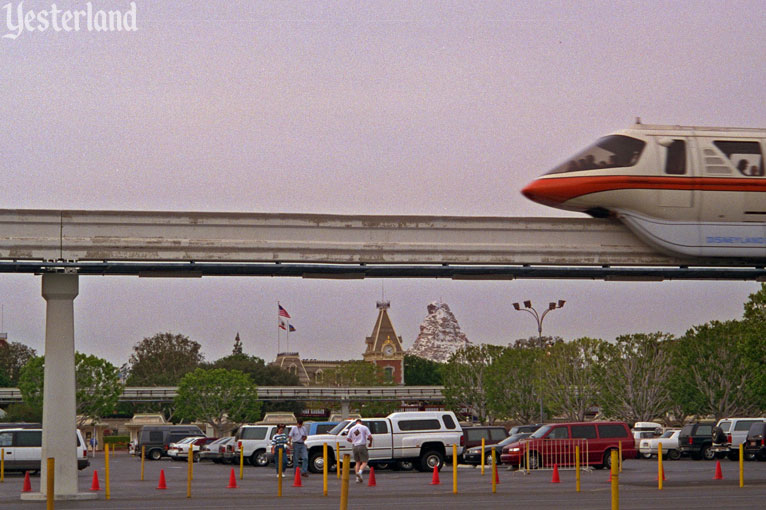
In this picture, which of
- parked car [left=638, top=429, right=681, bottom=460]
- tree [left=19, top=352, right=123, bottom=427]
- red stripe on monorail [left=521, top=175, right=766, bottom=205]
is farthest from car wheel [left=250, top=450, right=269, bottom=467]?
tree [left=19, top=352, right=123, bottom=427]

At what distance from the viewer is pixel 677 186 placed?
A: 944 inches

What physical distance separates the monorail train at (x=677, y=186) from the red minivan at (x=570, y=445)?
13202 mm

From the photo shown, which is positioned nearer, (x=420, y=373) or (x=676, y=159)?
(x=676, y=159)

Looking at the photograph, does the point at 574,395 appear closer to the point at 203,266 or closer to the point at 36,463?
the point at 36,463

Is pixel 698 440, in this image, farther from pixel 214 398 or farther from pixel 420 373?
pixel 420 373

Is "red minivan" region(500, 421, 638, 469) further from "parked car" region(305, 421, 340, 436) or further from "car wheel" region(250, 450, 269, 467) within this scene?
"car wheel" region(250, 450, 269, 467)

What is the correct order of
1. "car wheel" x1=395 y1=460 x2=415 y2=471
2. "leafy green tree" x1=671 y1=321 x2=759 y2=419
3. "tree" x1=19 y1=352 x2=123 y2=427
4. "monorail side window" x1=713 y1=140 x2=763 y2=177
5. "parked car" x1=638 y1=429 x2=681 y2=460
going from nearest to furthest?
"monorail side window" x1=713 y1=140 x2=763 y2=177 → "car wheel" x1=395 y1=460 x2=415 y2=471 → "parked car" x1=638 y1=429 x2=681 y2=460 → "leafy green tree" x1=671 y1=321 x2=759 y2=419 → "tree" x1=19 y1=352 x2=123 y2=427

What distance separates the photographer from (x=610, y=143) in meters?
24.8

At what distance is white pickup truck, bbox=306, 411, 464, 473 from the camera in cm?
3616

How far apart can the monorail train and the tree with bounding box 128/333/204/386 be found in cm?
11108

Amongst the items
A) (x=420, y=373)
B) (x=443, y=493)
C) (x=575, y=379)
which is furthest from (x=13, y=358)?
(x=443, y=493)

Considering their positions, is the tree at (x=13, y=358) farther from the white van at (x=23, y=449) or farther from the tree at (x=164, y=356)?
the white van at (x=23, y=449)

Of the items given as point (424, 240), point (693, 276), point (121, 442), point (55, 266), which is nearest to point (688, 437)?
point (693, 276)

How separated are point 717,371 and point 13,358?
89.6 meters
